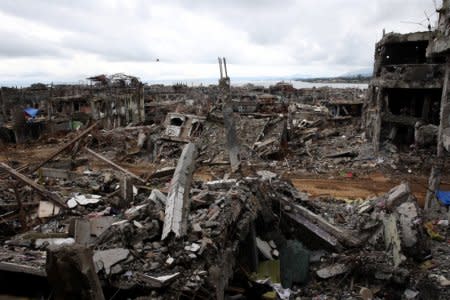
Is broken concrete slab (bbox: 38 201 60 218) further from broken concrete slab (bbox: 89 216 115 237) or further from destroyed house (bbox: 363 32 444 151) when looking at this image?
destroyed house (bbox: 363 32 444 151)

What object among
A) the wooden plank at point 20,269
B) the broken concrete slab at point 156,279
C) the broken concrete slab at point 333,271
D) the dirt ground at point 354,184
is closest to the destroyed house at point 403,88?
the dirt ground at point 354,184

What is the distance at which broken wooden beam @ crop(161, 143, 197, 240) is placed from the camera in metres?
5.66

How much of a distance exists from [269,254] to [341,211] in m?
2.92

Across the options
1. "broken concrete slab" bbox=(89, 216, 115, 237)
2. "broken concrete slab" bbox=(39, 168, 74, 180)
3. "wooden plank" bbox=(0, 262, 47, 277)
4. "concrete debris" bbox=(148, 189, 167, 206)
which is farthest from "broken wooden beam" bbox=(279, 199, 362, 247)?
"broken concrete slab" bbox=(39, 168, 74, 180)

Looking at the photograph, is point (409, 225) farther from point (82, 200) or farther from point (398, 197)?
point (82, 200)

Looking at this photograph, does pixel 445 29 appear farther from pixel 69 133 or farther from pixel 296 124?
pixel 69 133

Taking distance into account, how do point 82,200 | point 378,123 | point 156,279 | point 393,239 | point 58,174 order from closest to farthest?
point 156,279, point 393,239, point 82,200, point 58,174, point 378,123

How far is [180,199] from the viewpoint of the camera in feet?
21.3

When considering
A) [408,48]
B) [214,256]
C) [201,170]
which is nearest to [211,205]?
[214,256]

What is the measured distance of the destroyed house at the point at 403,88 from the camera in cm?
1447

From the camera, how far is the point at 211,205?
22.3 feet

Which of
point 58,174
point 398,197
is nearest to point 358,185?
point 398,197

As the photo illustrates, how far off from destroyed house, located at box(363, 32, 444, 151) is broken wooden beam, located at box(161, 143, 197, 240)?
11.1 metres

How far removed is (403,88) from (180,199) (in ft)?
44.2
